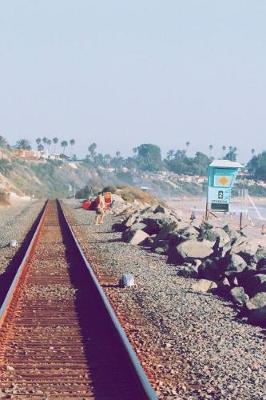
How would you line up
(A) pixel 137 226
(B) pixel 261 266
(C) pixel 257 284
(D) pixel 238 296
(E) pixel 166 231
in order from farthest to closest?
(A) pixel 137 226, (E) pixel 166 231, (B) pixel 261 266, (C) pixel 257 284, (D) pixel 238 296

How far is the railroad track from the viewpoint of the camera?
29.3 feet

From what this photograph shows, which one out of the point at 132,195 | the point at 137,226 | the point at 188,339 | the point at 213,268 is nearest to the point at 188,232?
the point at 137,226

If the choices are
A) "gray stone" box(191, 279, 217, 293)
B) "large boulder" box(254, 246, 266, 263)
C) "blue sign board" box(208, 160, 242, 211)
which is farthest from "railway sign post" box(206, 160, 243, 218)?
"gray stone" box(191, 279, 217, 293)

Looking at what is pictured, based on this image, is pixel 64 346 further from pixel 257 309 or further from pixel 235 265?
pixel 235 265

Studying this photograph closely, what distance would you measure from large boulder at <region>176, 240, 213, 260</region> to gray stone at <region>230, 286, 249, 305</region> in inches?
250

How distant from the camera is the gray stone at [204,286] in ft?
56.9

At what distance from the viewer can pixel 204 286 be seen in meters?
17.6

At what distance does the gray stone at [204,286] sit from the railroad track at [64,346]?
2.07 meters

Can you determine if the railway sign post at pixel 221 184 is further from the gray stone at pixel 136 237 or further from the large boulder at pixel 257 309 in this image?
the large boulder at pixel 257 309

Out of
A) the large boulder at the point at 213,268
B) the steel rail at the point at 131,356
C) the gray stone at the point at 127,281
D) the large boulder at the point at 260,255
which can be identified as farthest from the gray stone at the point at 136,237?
the steel rail at the point at 131,356

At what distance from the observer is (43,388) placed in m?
9.02

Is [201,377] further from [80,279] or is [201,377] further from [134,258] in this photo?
[134,258]

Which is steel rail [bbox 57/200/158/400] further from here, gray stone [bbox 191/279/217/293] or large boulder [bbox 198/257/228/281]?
large boulder [bbox 198/257/228/281]

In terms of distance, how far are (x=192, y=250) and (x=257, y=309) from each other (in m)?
9.48
